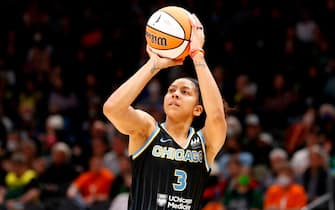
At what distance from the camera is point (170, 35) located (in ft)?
18.6

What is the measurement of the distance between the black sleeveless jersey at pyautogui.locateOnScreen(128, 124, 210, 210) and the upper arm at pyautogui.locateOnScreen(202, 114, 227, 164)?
0.32ft

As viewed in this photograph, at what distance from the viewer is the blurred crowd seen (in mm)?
12062

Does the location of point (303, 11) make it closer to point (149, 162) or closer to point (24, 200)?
point (24, 200)

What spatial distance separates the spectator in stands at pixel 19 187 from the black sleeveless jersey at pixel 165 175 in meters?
6.50

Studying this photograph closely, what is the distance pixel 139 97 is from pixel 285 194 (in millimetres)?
4760

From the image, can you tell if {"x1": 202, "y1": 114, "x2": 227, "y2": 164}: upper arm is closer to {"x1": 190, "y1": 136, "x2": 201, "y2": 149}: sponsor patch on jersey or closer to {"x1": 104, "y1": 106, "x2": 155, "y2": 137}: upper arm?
{"x1": 190, "y1": 136, "x2": 201, "y2": 149}: sponsor patch on jersey

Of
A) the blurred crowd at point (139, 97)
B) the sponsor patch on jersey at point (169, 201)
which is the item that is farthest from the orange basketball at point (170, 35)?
the blurred crowd at point (139, 97)

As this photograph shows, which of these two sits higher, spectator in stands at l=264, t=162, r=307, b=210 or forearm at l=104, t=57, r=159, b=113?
forearm at l=104, t=57, r=159, b=113

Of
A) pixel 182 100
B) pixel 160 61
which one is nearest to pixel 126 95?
pixel 160 61

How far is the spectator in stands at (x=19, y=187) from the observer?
1197 cm

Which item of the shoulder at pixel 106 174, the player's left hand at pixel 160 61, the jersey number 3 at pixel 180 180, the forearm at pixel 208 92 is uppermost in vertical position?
the player's left hand at pixel 160 61

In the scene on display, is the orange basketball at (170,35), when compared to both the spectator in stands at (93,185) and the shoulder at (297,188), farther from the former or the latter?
the spectator in stands at (93,185)

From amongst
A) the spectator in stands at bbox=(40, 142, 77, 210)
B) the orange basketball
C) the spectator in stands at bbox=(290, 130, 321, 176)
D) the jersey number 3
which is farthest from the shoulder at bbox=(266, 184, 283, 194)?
the orange basketball

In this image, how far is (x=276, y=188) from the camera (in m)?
11.5
